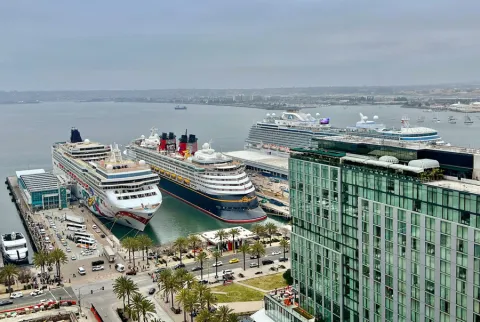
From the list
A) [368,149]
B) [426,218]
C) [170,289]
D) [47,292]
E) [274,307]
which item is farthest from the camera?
[47,292]

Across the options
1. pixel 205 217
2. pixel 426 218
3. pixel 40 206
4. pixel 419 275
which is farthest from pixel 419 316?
pixel 40 206

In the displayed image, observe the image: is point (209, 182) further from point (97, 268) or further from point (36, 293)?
point (36, 293)

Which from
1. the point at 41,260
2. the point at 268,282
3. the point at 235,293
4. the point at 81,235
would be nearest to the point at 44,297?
the point at 41,260

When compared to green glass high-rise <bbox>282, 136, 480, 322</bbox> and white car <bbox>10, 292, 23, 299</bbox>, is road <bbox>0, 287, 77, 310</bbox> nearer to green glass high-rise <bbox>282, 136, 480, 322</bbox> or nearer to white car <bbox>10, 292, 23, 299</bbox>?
white car <bbox>10, 292, 23, 299</bbox>

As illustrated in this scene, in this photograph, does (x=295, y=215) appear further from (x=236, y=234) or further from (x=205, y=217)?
(x=205, y=217)

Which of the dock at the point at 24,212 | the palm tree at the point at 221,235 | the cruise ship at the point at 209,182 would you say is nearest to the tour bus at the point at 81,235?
the dock at the point at 24,212
